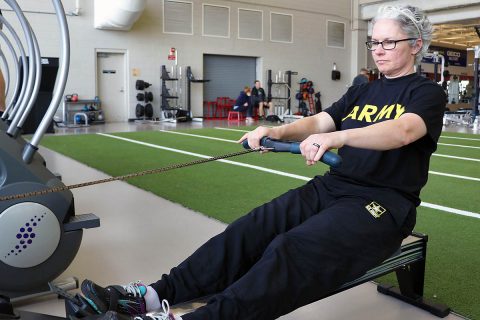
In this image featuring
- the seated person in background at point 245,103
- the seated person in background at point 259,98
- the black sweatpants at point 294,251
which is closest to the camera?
the black sweatpants at point 294,251

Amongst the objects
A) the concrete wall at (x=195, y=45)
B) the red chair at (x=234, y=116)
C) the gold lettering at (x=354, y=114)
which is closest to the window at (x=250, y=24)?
the concrete wall at (x=195, y=45)

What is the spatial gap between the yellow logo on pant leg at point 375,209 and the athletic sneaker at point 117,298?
2.70 ft

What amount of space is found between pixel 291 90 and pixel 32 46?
14.9m

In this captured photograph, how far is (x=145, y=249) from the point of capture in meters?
2.82

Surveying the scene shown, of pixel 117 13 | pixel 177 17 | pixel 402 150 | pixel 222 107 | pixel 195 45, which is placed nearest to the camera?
pixel 402 150

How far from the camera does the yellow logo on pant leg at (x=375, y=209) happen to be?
5.29 feet

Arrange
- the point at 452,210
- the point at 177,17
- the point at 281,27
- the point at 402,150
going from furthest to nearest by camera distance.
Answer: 1. the point at 281,27
2. the point at 177,17
3. the point at 452,210
4. the point at 402,150

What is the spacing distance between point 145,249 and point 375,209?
163cm

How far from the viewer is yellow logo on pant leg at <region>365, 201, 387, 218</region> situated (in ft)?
5.29

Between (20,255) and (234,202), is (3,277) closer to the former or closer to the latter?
(20,255)

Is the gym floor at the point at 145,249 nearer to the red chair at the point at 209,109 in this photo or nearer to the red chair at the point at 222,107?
the red chair at the point at 209,109

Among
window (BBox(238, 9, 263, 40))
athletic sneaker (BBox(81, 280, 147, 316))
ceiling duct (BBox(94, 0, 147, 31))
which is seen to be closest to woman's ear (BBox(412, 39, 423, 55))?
athletic sneaker (BBox(81, 280, 147, 316))

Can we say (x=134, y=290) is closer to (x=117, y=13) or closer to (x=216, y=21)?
(x=117, y=13)

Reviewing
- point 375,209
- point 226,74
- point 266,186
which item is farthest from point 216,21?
point 375,209
